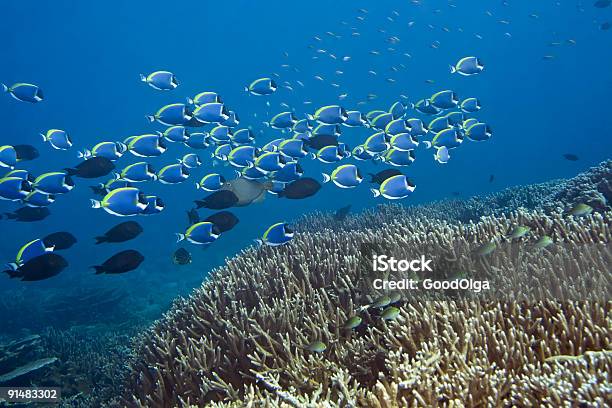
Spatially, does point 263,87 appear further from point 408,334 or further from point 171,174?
point 408,334

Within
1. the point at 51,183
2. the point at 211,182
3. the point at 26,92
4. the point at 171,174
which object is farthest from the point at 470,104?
the point at 26,92

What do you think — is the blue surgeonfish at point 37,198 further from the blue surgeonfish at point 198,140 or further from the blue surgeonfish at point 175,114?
the blue surgeonfish at point 198,140

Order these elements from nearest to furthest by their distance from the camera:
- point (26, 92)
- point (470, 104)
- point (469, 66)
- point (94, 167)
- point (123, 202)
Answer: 1. point (123, 202)
2. point (94, 167)
3. point (26, 92)
4. point (469, 66)
5. point (470, 104)

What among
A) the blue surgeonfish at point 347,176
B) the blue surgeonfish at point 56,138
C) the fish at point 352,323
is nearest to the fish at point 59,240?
the blue surgeonfish at point 56,138

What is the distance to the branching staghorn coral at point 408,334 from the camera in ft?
9.32

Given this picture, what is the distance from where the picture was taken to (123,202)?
5.90 m

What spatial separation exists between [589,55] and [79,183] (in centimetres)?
13202

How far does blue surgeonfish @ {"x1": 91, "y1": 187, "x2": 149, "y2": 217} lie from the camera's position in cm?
584

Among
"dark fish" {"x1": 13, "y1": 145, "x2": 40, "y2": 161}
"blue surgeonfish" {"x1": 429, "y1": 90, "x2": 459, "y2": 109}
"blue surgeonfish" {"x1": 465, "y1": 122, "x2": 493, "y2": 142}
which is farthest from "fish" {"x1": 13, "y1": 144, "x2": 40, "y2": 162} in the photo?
"blue surgeonfish" {"x1": 465, "y1": 122, "x2": 493, "y2": 142}

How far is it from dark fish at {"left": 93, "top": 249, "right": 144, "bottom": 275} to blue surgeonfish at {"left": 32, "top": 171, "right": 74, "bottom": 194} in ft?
7.31

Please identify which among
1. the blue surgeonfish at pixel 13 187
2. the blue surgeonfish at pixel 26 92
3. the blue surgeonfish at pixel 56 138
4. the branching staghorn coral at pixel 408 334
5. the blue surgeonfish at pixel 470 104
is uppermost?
the blue surgeonfish at pixel 470 104

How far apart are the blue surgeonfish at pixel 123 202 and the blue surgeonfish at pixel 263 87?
4909mm

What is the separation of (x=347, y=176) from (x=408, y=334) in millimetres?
3792

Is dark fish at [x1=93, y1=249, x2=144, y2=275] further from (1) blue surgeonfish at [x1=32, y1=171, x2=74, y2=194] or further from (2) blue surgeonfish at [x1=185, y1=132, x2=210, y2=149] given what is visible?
(2) blue surgeonfish at [x1=185, y1=132, x2=210, y2=149]
